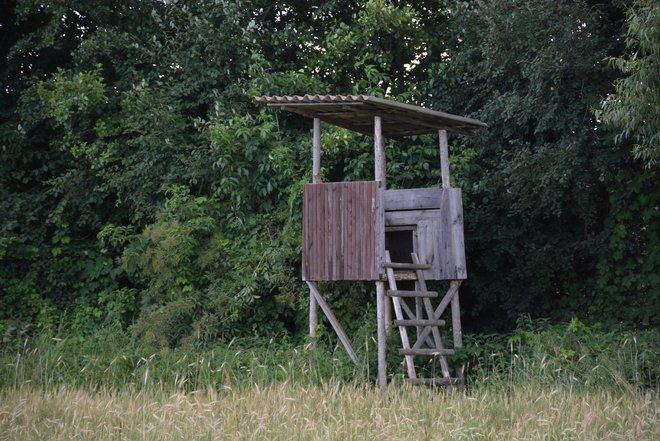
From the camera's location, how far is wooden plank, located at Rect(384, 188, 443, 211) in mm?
12688

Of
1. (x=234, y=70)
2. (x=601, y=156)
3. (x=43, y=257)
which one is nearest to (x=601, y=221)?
(x=601, y=156)

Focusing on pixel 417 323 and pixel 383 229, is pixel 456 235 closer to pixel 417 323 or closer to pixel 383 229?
pixel 383 229

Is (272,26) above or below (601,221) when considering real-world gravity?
above

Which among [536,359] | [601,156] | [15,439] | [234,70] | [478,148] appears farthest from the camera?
[234,70]

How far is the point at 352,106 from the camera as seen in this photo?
38.4 ft

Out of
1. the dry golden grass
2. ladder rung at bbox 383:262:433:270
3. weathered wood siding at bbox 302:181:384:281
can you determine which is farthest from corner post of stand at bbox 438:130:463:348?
the dry golden grass

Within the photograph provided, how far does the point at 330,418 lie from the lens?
7574 millimetres

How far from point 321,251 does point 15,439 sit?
5.71 metres

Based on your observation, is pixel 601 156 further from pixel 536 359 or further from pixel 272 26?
pixel 272 26

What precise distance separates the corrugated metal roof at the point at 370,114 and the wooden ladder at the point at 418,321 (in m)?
1.87

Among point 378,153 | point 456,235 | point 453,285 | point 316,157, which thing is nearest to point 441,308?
point 453,285

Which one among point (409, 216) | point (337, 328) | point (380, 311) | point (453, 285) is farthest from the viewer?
point (409, 216)

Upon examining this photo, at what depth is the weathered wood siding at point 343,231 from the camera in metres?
11.8

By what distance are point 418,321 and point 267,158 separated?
4283 millimetres
